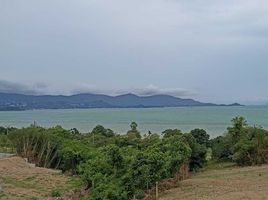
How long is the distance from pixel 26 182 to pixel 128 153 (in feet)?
22.2

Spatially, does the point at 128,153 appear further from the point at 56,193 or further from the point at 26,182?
the point at 26,182

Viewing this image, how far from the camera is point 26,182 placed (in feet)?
91.8

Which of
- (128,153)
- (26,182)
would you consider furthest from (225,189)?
(26,182)

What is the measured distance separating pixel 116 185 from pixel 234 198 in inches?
231

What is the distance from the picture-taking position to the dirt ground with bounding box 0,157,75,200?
77.9 feet

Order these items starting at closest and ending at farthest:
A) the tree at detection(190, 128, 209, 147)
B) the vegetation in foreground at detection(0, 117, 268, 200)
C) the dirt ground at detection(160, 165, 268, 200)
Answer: the dirt ground at detection(160, 165, 268, 200), the vegetation in foreground at detection(0, 117, 268, 200), the tree at detection(190, 128, 209, 147)

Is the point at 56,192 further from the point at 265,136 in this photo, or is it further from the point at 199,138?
the point at 199,138

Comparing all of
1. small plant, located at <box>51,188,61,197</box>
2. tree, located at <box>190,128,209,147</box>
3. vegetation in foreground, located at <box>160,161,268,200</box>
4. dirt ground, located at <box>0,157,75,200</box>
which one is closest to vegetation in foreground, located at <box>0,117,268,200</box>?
tree, located at <box>190,128,209,147</box>

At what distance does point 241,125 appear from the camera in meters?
44.3

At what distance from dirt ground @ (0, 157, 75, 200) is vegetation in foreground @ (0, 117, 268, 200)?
67.3 inches

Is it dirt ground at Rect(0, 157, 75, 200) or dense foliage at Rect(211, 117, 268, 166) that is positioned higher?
dense foliage at Rect(211, 117, 268, 166)

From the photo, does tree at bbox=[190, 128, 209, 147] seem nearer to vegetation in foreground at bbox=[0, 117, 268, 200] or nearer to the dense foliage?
vegetation in foreground at bbox=[0, 117, 268, 200]

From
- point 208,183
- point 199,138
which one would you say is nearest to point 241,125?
point 199,138

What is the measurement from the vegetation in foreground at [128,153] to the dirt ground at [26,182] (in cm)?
171
